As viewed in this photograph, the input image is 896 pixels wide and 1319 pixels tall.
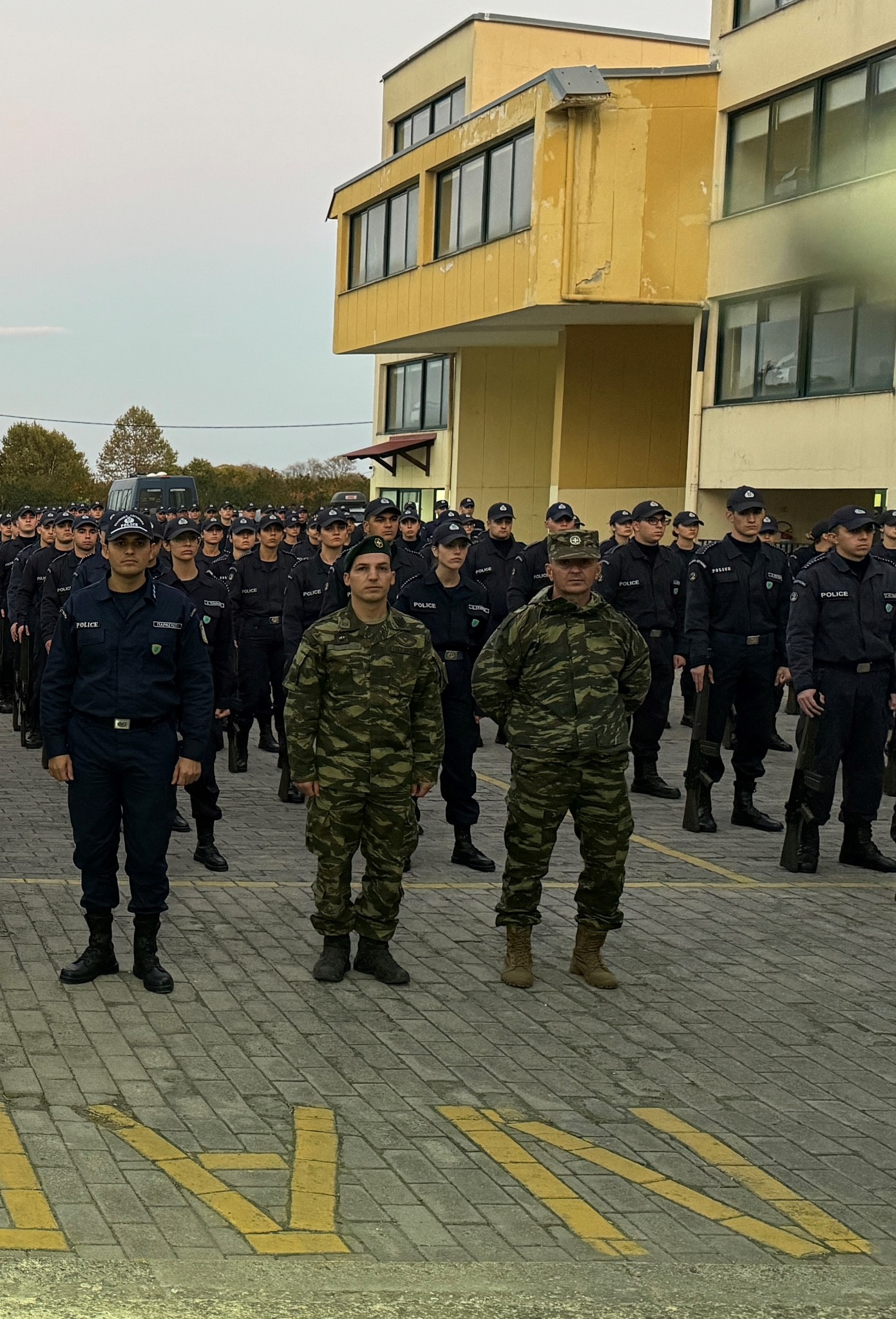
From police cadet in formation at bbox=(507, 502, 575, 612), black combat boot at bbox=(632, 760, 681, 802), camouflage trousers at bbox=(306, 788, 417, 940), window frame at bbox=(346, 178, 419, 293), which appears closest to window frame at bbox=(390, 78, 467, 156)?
window frame at bbox=(346, 178, 419, 293)

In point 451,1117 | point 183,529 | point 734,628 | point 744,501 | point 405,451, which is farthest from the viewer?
point 405,451

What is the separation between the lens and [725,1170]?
5156 mm

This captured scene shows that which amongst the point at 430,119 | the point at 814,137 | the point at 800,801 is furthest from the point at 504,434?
the point at 800,801

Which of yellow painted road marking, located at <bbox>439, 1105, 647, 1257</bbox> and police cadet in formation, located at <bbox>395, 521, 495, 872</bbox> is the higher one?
police cadet in formation, located at <bbox>395, 521, 495, 872</bbox>

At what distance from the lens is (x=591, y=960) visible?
7230 mm

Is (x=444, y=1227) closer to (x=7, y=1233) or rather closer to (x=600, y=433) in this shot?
(x=7, y=1233)

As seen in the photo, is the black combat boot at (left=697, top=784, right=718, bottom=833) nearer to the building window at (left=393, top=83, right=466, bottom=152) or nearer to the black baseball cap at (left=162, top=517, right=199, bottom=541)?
the black baseball cap at (left=162, top=517, right=199, bottom=541)

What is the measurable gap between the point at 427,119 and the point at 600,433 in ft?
51.8

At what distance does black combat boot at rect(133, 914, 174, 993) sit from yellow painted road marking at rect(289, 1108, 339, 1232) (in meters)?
1.58

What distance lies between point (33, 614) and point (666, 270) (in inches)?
581

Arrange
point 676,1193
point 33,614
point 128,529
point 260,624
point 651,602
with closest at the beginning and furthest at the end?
1. point 676,1193
2. point 128,529
3. point 651,602
4. point 260,624
5. point 33,614

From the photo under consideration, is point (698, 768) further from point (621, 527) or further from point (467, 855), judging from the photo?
point (621, 527)

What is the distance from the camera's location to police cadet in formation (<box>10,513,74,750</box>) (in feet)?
46.8

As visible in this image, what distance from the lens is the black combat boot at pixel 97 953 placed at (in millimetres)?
6938
